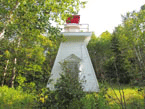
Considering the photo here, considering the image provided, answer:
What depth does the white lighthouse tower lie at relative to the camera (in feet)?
28.9

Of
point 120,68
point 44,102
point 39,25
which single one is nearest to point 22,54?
point 39,25

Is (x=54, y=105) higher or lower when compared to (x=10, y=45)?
lower

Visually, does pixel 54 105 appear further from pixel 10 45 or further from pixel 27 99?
pixel 10 45

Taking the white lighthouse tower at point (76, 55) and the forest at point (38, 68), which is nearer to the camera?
the forest at point (38, 68)

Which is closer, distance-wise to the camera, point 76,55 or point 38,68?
point 76,55

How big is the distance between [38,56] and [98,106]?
7623 mm

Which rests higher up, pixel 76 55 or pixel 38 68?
pixel 76 55

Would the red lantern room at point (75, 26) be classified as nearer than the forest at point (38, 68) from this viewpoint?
No

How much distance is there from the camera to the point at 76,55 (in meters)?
9.46

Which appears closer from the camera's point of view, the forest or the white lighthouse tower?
the forest

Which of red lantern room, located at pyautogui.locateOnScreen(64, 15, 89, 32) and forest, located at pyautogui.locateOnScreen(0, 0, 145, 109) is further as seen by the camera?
red lantern room, located at pyautogui.locateOnScreen(64, 15, 89, 32)

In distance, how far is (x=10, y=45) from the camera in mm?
9664

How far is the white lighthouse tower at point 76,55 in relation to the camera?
8.81m

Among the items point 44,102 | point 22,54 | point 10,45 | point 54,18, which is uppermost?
point 54,18
